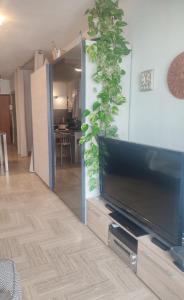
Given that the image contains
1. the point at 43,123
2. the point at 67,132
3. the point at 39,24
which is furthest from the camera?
the point at 43,123

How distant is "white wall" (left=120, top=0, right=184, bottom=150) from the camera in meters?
1.87

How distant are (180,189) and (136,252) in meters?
0.71

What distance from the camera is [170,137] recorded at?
6.52ft

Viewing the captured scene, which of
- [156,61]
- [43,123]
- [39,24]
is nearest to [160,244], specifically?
[156,61]

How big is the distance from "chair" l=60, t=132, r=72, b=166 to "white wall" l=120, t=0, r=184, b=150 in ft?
4.24

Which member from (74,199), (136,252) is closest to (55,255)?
(136,252)

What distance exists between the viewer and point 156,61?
2.06m

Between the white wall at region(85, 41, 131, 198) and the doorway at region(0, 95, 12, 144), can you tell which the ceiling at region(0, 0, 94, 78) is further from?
the doorway at region(0, 95, 12, 144)

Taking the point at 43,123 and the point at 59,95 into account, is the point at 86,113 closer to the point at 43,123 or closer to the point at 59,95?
the point at 59,95

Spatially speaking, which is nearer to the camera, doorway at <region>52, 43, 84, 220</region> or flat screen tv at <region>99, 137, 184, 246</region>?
flat screen tv at <region>99, 137, 184, 246</region>

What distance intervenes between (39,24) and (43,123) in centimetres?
146

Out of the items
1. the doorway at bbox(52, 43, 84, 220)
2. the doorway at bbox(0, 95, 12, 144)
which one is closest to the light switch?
the doorway at bbox(52, 43, 84, 220)

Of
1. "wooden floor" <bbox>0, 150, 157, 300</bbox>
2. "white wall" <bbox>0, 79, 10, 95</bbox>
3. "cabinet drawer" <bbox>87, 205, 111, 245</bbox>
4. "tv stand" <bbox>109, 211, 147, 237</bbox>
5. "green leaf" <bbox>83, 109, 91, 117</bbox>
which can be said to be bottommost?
"wooden floor" <bbox>0, 150, 157, 300</bbox>

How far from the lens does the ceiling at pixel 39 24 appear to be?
109 inches
